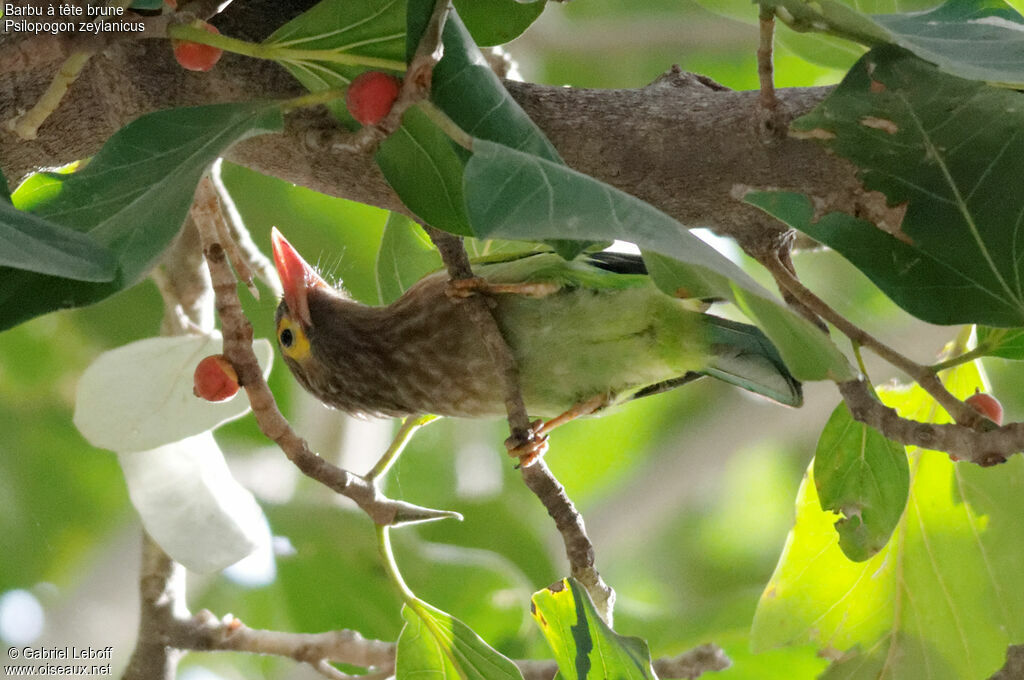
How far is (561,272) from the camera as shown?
6.33ft

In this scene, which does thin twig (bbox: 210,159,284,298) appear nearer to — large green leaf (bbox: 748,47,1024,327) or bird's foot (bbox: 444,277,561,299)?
bird's foot (bbox: 444,277,561,299)

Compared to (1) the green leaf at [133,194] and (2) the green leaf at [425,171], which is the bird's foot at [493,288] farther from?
(1) the green leaf at [133,194]

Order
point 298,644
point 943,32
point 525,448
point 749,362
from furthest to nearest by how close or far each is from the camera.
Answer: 1. point 298,644
2. point 749,362
3. point 525,448
4. point 943,32

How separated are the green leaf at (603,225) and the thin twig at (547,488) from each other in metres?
0.50

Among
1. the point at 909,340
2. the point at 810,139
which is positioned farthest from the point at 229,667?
the point at 810,139

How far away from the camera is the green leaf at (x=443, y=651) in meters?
1.69

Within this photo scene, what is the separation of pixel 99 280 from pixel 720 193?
885mm

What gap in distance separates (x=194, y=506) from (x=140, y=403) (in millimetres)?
240

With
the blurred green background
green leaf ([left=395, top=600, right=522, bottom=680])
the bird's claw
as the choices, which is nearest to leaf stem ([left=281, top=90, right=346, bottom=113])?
the bird's claw

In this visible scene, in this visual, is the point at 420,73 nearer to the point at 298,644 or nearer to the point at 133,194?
the point at 133,194

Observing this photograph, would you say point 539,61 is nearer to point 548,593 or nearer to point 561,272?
point 561,272

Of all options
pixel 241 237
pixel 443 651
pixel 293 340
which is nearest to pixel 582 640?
pixel 443 651

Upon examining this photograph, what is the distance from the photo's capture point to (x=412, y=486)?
316cm

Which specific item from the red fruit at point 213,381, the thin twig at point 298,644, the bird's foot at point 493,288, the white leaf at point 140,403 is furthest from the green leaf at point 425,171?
the thin twig at point 298,644
